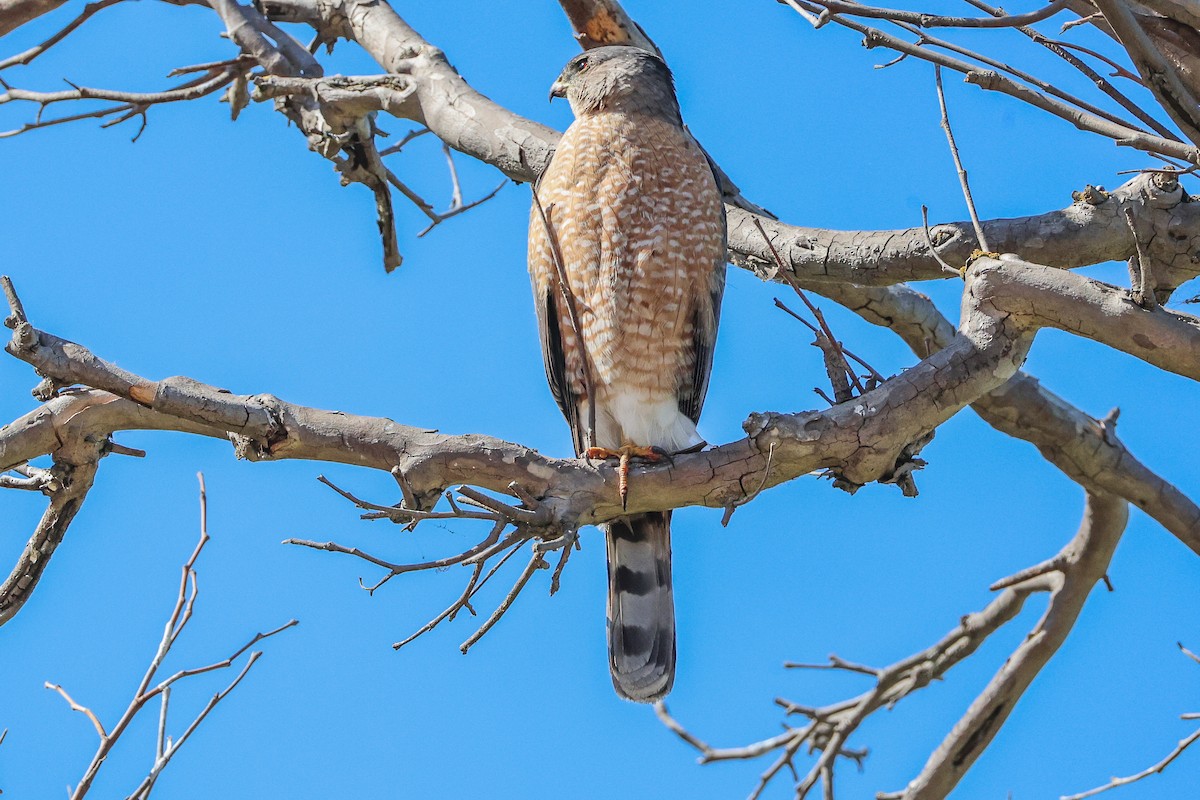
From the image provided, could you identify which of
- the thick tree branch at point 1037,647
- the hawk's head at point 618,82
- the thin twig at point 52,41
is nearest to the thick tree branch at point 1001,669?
the thick tree branch at point 1037,647

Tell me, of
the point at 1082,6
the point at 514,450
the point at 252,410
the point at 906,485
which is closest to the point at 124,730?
the point at 252,410

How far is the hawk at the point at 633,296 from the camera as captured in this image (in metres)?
3.94

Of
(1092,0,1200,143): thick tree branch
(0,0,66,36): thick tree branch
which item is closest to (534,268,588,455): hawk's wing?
(1092,0,1200,143): thick tree branch

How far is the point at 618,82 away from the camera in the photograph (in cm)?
451

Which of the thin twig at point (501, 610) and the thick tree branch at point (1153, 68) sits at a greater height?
the thick tree branch at point (1153, 68)

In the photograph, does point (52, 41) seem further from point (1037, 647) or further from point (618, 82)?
point (1037, 647)

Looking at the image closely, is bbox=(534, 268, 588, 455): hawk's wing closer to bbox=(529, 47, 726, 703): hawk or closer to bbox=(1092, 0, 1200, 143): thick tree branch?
bbox=(529, 47, 726, 703): hawk

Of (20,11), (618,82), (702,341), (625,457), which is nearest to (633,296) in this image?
(702,341)

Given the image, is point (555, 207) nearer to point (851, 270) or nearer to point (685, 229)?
point (685, 229)

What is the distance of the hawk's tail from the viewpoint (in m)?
3.65

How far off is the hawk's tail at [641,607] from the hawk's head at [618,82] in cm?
158

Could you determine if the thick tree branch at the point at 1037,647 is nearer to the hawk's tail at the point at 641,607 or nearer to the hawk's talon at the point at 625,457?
the hawk's tail at the point at 641,607

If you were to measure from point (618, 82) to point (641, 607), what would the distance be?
198 cm

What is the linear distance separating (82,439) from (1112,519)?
12.1ft
